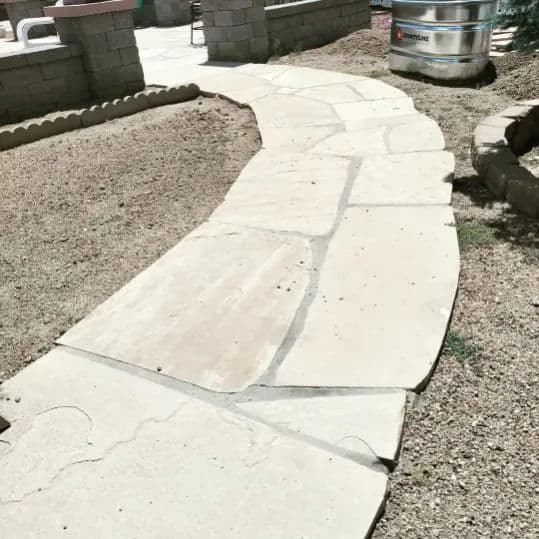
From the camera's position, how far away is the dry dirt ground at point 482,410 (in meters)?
1.70

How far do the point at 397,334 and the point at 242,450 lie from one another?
35.5 inches

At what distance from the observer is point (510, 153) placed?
390cm

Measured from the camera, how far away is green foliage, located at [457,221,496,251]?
314 centimetres

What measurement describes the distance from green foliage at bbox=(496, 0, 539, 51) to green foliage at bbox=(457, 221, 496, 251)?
1.41 meters

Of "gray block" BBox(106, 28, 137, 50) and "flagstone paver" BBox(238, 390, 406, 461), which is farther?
"gray block" BBox(106, 28, 137, 50)

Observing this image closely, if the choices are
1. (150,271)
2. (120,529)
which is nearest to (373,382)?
(120,529)

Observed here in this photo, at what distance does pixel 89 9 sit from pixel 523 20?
15.8ft

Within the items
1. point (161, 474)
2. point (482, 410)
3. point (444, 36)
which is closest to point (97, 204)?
point (161, 474)

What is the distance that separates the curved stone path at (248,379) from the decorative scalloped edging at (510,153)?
33 centimetres

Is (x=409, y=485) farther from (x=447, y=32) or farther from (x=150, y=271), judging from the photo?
(x=447, y=32)

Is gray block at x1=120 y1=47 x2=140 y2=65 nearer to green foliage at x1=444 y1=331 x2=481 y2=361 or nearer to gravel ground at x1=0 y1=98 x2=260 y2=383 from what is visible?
gravel ground at x1=0 y1=98 x2=260 y2=383

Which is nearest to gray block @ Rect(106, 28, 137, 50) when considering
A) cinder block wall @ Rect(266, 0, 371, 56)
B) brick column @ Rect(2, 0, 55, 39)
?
cinder block wall @ Rect(266, 0, 371, 56)

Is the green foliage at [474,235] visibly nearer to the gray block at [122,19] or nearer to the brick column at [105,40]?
the brick column at [105,40]

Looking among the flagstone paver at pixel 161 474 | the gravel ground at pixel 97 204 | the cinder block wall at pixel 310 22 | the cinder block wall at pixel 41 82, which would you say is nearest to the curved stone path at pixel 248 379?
the flagstone paver at pixel 161 474
